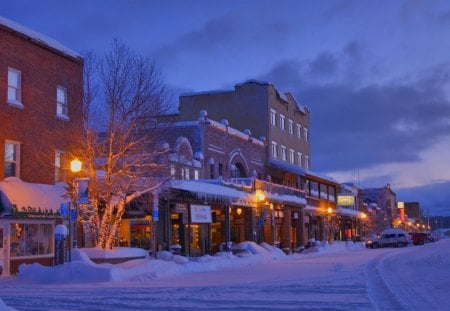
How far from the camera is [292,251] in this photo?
5228cm

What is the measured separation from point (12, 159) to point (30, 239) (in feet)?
10.5

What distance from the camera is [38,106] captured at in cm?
2798

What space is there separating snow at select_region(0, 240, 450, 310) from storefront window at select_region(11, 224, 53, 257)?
2.21 metres

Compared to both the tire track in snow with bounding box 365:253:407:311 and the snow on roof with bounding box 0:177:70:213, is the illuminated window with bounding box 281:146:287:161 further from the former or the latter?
the tire track in snow with bounding box 365:253:407:311

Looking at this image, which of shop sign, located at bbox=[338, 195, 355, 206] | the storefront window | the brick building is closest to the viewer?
the brick building

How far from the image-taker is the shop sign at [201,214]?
36.6 m

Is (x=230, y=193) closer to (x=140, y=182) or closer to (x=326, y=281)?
(x=140, y=182)

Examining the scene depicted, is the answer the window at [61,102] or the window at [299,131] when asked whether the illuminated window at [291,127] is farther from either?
the window at [61,102]

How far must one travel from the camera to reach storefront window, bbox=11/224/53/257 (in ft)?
85.4

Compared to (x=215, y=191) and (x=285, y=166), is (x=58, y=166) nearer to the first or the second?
(x=215, y=191)

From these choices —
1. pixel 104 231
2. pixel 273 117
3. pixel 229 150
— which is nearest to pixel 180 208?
pixel 104 231

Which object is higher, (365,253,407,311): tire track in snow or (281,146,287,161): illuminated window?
(281,146,287,161): illuminated window

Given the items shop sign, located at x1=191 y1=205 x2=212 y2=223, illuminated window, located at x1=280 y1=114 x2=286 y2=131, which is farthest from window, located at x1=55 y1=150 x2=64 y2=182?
illuminated window, located at x1=280 y1=114 x2=286 y2=131

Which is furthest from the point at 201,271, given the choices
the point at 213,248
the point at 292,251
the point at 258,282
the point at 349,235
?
the point at 349,235
